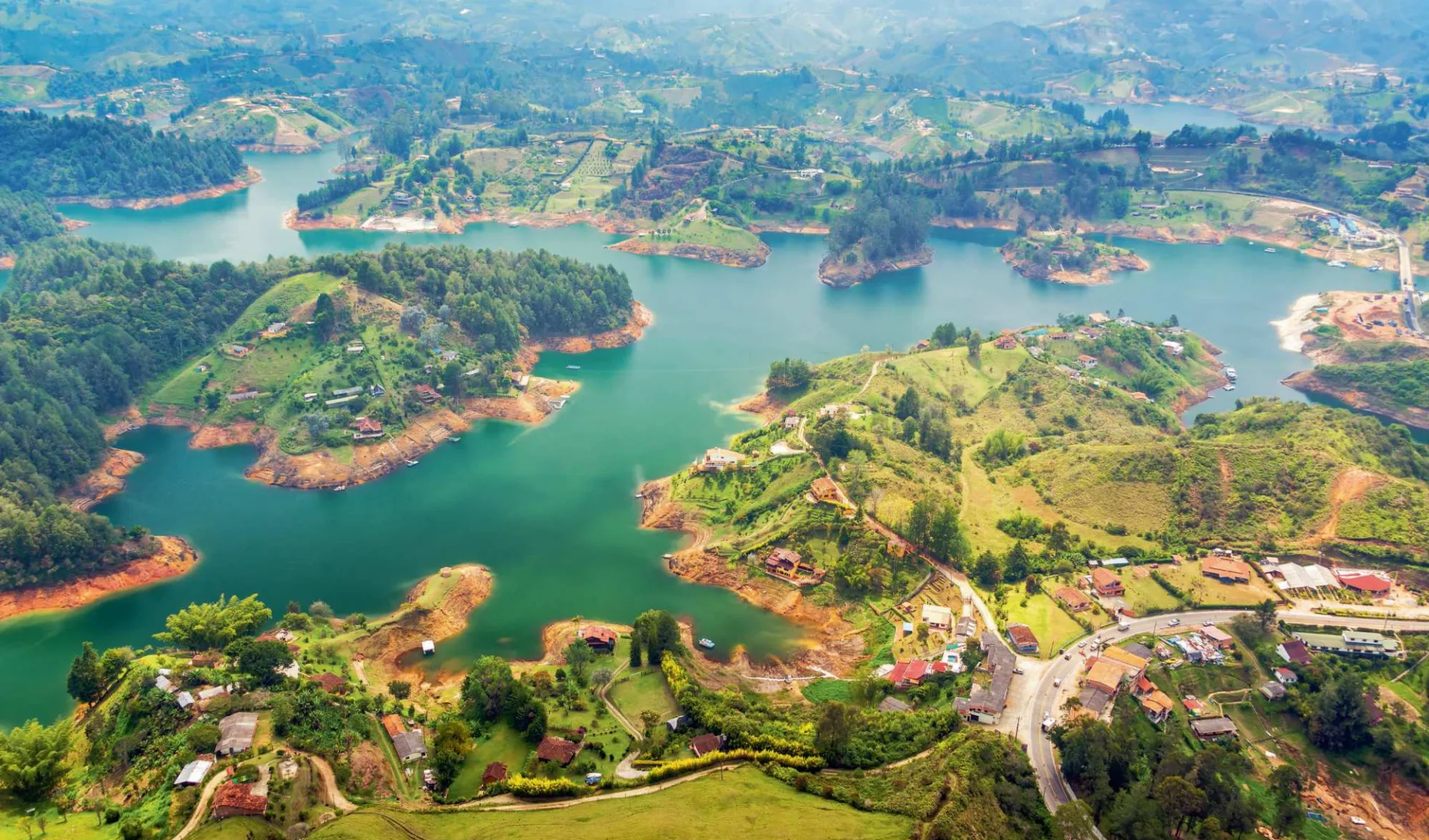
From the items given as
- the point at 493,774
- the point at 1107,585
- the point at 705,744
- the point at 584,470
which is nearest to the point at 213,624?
the point at 493,774

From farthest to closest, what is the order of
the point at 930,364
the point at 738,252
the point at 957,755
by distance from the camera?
the point at 738,252 → the point at 930,364 → the point at 957,755

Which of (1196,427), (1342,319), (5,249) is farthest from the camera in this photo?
(5,249)

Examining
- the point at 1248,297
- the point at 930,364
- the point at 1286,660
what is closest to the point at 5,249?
the point at 930,364

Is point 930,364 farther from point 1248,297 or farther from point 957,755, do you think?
point 1248,297

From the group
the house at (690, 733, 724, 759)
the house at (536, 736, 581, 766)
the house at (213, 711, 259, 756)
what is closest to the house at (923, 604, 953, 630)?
the house at (690, 733, 724, 759)

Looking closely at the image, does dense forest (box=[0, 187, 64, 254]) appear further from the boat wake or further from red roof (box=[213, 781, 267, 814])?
the boat wake
